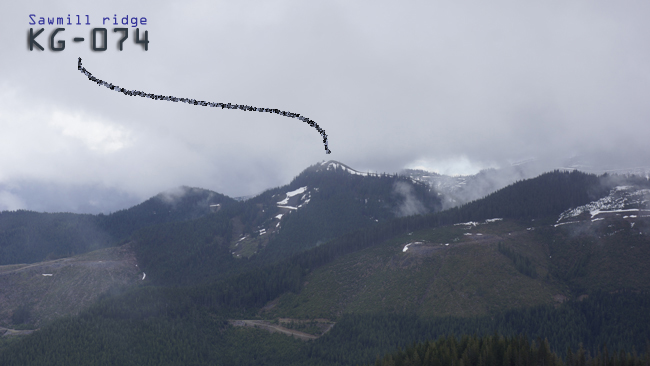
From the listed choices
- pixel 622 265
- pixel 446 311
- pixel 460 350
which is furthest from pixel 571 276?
pixel 460 350

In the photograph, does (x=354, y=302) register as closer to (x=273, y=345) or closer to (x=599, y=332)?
(x=273, y=345)

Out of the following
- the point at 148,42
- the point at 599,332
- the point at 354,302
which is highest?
the point at 148,42

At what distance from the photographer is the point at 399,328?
15862 centimetres

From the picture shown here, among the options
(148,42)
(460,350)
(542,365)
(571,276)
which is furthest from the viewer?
(571,276)

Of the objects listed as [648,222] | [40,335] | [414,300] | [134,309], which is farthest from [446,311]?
[40,335]

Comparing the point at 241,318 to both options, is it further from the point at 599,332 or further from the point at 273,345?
the point at 599,332

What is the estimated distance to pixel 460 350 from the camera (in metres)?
95.4

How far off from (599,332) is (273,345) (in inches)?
4667

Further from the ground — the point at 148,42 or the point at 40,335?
the point at 148,42

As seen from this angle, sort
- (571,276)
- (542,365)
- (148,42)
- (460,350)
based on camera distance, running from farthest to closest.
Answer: (571,276)
(460,350)
(542,365)
(148,42)

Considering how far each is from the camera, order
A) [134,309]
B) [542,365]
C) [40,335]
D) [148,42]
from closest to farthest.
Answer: [148,42] < [542,365] < [40,335] < [134,309]

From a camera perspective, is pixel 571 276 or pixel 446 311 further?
pixel 571 276

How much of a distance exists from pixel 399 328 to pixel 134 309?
109m

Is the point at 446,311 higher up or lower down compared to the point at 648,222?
lower down
